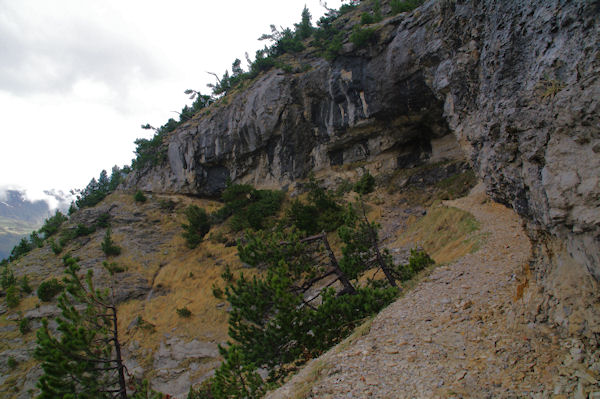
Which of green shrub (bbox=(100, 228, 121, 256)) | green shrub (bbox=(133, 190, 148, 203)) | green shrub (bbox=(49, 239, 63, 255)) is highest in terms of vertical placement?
green shrub (bbox=(133, 190, 148, 203))

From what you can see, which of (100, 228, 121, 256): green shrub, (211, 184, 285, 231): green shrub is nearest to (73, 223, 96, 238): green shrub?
(100, 228, 121, 256): green shrub

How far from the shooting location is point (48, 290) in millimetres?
18656

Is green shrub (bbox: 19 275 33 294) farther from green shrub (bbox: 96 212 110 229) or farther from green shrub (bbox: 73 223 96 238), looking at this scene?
green shrub (bbox: 96 212 110 229)

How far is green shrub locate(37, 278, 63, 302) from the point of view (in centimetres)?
1853

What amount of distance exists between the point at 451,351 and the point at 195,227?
2400cm

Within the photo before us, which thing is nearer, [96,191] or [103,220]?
[103,220]

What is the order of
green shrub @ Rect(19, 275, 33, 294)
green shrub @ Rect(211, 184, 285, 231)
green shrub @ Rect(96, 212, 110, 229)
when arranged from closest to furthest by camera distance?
green shrub @ Rect(19, 275, 33, 294), green shrub @ Rect(211, 184, 285, 231), green shrub @ Rect(96, 212, 110, 229)

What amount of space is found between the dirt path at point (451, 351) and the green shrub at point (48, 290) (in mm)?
21421

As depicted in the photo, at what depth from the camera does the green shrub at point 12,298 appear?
18250mm

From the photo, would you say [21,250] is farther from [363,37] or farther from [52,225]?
[363,37]

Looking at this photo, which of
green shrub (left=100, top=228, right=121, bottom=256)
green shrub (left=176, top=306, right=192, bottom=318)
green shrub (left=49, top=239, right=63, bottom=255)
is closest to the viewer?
green shrub (left=176, top=306, right=192, bottom=318)

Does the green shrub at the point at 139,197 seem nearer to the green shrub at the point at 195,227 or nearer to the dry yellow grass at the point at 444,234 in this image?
the green shrub at the point at 195,227

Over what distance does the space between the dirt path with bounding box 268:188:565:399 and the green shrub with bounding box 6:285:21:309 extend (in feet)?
75.0

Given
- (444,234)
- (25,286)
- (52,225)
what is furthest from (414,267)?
(52,225)
